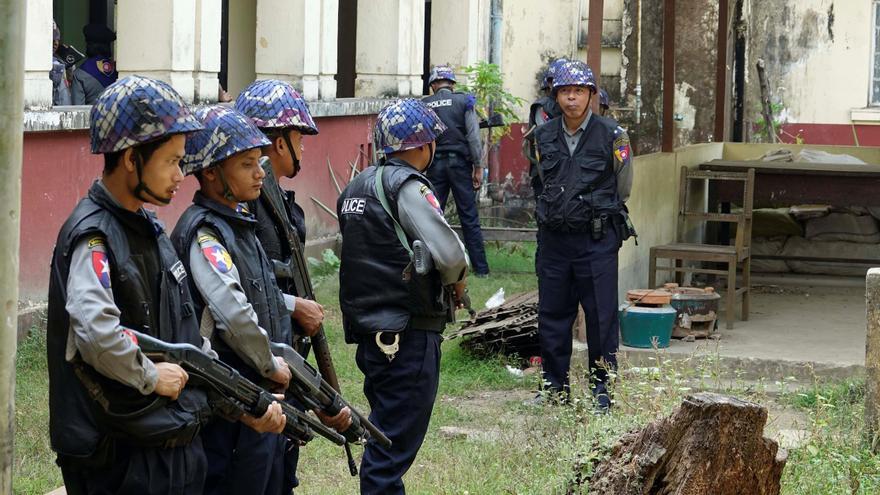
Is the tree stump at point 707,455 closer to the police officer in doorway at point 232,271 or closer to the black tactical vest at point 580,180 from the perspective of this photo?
the police officer in doorway at point 232,271

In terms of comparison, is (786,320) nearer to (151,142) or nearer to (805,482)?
(805,482)

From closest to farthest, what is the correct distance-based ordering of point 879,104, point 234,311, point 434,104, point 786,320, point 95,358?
1. point 95,358
2. point 234,311
3. point 786,320
4. point 434,104
5. point 879,104

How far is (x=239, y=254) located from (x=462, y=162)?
8690 millimetres

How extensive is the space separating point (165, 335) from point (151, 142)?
555 mm

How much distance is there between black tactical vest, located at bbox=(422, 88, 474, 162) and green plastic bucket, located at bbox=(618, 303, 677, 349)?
424cm

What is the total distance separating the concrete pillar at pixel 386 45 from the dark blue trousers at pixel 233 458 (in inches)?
414

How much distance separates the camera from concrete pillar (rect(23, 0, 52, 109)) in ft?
27.3

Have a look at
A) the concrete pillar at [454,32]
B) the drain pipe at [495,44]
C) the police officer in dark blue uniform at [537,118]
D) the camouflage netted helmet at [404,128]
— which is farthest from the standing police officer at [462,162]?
the camouflage netted helmet at [404,128]

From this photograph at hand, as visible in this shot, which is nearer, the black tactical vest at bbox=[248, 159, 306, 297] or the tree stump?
the tree stump

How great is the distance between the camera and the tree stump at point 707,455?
15.4 ft

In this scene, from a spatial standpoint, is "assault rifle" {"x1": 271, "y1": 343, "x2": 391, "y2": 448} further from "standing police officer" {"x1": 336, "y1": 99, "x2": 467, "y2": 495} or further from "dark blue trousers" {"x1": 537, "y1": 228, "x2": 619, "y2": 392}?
→ "dark blue trousers" {"x1": 537, "y1": 228, "x2": 619, "y2": 392}

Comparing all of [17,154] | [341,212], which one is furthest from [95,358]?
[341,212]

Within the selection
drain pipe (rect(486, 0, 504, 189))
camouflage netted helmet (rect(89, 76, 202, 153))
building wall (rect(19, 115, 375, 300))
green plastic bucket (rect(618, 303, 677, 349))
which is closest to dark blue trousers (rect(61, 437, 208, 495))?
camouflage netted helmet (rect(89, 76, 202, 153))

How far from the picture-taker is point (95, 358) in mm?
A: 3480
